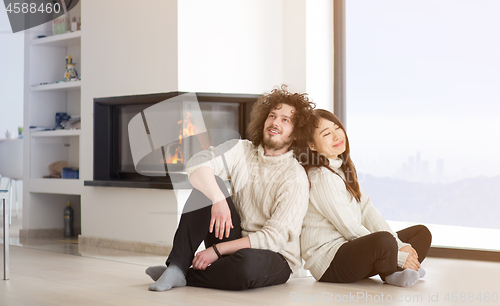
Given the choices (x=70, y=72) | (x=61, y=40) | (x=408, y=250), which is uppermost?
(x=61, y=40)

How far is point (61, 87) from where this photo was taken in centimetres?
425

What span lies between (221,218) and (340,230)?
0.56 metres

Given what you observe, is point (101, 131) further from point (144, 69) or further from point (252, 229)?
point (252, 229)

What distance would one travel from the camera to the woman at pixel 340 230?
2.34 metres

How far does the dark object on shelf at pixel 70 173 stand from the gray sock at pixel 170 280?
88.5 inches

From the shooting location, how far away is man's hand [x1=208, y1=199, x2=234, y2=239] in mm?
2242

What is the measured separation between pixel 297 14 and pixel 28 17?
7.40ft

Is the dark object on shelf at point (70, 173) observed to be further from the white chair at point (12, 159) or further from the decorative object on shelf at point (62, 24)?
the white chair at point (12, 159)

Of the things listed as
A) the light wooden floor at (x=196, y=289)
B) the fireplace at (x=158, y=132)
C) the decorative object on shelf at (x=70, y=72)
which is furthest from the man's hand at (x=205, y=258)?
the decorative object on shelf at (x=70, y=72)

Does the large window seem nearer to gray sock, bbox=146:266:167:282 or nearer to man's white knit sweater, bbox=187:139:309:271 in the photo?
man's white knit sweater, bbox=187:139:309:271

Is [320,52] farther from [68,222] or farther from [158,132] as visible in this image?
[68,222]

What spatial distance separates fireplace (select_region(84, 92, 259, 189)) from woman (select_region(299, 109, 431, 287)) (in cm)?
122

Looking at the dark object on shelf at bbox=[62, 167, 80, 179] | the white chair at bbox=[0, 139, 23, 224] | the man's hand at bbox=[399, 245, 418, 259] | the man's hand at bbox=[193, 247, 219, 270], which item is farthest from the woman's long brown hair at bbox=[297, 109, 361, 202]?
the white chair at bbox=[0, 139, 23, 224]

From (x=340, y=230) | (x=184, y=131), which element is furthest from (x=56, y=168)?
(x=340, y=230)
